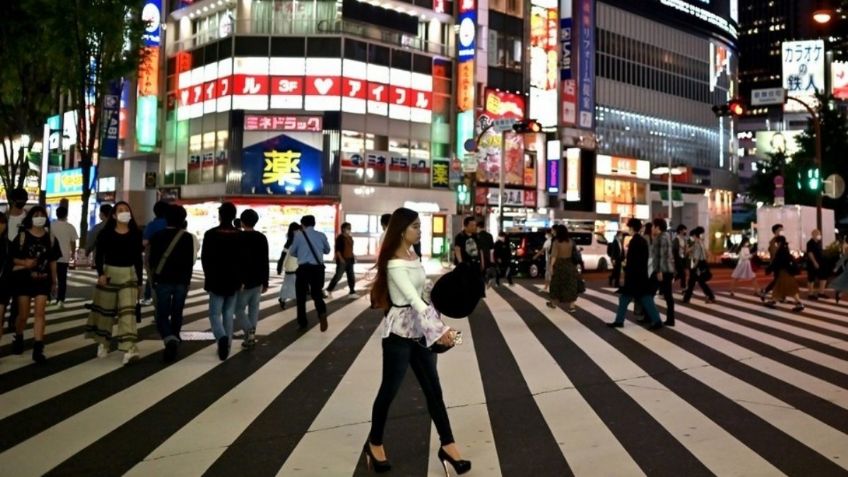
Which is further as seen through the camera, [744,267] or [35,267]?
[744,267]

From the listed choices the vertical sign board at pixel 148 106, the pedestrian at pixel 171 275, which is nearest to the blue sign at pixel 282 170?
the vertical sign board at pixel 148 106

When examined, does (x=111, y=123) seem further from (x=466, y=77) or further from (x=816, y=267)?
(x=816, y=267)

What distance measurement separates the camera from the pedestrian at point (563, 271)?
13.3m

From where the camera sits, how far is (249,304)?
9.02 meters

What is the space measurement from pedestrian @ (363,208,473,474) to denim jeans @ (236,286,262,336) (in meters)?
4.58

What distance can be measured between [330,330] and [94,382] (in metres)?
4.38

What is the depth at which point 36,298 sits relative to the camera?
7.97 meters

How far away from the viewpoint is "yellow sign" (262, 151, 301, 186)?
37.8 m

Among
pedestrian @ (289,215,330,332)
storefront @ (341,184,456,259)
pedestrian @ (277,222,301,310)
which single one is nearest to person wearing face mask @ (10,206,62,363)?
pedestrian @ (289,215,330,332)

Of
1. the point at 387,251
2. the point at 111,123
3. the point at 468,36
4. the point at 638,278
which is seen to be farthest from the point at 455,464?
the point at 111,123

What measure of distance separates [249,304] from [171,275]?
3.89ft

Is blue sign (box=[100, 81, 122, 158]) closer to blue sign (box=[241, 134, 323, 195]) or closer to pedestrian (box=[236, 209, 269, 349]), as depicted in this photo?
blue sign (box=[241, 134, 323, 195])

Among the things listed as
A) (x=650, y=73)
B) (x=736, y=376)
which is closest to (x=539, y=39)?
(x=650, y=73)

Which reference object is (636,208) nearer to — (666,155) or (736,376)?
(666,155)
